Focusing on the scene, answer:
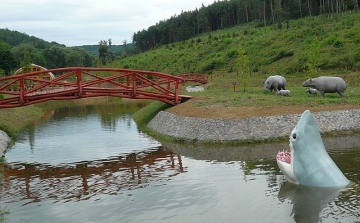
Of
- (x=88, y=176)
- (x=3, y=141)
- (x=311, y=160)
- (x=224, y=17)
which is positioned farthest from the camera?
(x=224, y=17)

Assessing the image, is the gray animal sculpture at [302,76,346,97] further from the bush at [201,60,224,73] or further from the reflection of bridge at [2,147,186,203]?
the bush at [201,60,224,73]

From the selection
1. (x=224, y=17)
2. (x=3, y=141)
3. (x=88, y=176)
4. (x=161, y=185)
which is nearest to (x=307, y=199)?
(x=161, y=185)

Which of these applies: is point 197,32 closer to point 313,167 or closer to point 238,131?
point 238,131

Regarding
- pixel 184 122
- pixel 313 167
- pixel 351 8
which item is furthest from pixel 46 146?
pixel 351 8

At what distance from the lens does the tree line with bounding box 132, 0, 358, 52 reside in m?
77.8

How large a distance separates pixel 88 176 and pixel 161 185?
158 inches

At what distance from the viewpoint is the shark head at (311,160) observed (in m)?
14.9

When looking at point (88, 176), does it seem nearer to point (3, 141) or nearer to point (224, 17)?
point (3, 141)

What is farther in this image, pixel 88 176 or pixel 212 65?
pixel 212 65

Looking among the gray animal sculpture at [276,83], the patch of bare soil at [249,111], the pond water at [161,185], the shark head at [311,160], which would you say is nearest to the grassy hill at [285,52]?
the gray animal sculpture at [276,83]

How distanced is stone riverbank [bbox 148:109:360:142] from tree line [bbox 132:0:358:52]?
52356mm

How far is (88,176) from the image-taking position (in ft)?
62.0

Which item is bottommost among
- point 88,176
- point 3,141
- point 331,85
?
point 88,176

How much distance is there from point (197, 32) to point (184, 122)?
8819 cm
